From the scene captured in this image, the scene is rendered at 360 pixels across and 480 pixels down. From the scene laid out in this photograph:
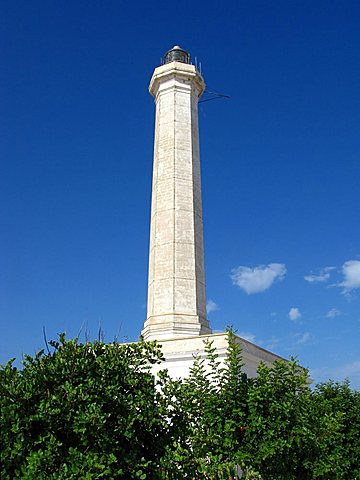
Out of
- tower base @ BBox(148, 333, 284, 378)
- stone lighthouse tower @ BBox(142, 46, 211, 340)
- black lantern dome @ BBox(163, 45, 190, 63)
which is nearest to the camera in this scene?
tower base @ BBox(148, 333, 284, 378)

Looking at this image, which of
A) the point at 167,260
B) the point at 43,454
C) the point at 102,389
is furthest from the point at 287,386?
the point at 167,260

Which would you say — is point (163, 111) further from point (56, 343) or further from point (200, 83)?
point (56, 343)

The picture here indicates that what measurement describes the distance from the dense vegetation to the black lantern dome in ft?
63.0

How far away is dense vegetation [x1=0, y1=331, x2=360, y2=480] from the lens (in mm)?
6023

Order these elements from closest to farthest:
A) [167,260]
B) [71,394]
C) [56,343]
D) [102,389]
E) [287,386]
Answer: [71,394] < [102,389] < [56,343] < [287,386] < [167,260]

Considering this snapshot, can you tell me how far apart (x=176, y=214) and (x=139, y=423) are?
555 inches

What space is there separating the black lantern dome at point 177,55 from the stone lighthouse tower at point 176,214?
58cm

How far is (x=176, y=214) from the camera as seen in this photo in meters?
20.7

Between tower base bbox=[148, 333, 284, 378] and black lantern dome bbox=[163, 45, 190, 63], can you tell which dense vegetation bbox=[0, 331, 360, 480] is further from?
black lantern dome bbox=[163, 45, 190, 63]

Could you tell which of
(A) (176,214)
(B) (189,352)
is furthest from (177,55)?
(B) (189,352)

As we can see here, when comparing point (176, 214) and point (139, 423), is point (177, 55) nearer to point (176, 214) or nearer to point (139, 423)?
point (176, 214)

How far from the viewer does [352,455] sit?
45.2ft

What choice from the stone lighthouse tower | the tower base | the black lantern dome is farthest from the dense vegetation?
the black lantern dome

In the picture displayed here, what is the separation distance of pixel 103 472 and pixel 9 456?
3.90 feet
